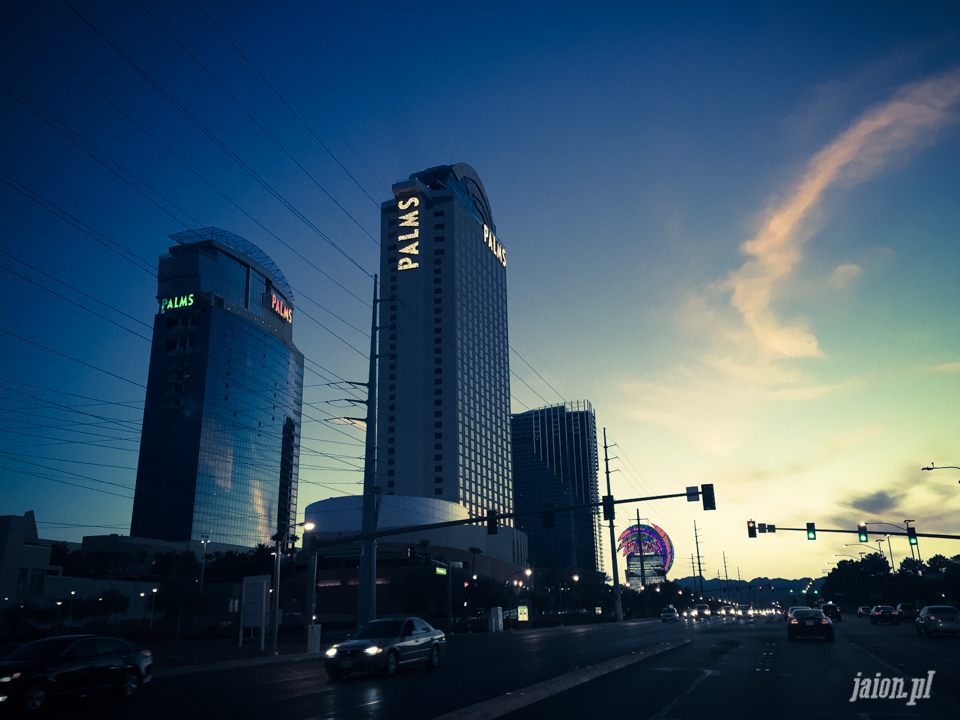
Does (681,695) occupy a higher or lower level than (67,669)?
lower

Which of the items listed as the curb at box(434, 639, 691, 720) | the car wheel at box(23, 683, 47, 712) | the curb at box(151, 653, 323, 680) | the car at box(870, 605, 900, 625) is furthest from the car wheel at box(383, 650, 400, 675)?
the car at box(870, 605, 900, 625)

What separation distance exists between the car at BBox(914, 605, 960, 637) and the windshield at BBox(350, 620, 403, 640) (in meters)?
29.9

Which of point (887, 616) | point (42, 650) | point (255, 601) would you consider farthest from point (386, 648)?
point (887, 616)

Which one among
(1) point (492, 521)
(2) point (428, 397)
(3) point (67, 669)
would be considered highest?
(2) point (428, 397)

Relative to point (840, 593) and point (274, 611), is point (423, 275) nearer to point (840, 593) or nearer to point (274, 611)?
point (840, 593)

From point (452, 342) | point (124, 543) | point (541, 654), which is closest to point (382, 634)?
point (541, 654)

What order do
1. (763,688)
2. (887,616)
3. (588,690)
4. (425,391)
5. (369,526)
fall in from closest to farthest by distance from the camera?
(763,688)
(588,690)
(369,526)
(887,616)
(425,391)

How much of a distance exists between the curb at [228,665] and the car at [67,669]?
5813 millimetres

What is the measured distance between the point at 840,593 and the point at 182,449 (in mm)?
178741

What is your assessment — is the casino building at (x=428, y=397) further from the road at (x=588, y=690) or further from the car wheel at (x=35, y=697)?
the car wheel at (x=35, y=697)

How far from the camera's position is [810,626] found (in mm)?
31281

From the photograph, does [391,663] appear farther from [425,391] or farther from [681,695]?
[425,391]

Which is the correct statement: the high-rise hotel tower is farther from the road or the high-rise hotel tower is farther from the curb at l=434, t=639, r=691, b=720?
the curb at l=434, t=639, r=691, b=720

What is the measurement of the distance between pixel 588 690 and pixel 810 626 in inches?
827
